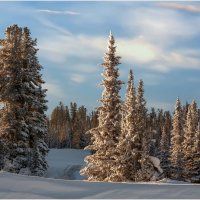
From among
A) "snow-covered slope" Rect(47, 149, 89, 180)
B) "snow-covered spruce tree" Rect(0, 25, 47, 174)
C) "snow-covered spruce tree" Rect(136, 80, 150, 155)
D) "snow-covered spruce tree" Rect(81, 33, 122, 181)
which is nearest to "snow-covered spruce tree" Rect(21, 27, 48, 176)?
"snow-covered spruce tree" Rect(0, 25, 47, 174)

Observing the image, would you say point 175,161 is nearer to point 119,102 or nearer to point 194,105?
point 194,105

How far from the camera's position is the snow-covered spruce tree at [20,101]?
31375 millimetres

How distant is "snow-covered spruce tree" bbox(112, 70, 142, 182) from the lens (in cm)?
3100

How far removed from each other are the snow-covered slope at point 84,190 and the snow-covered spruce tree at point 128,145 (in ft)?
63.1

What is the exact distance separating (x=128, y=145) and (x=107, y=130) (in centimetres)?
210

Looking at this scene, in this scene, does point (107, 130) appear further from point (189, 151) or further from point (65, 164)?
point (65, 164)

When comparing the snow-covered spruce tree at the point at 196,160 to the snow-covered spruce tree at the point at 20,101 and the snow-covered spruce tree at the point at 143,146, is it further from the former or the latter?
the snow-covered spruce tree at the point at 20,101

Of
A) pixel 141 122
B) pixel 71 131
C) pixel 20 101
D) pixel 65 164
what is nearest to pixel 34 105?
pixel 20 101

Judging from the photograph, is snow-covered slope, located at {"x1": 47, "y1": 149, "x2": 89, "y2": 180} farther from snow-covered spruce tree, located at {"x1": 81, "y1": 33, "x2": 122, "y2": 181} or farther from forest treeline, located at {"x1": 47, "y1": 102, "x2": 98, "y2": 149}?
snow-covered spruce tree, located at {"x1": 81, "y1": 33, "x2": 122, "y2": 181}

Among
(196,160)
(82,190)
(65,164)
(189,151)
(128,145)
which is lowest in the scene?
(82,190)

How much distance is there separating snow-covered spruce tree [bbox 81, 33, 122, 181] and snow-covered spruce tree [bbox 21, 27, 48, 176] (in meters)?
4.20

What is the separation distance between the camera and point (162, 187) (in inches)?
398

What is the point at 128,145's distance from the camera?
3244 cm

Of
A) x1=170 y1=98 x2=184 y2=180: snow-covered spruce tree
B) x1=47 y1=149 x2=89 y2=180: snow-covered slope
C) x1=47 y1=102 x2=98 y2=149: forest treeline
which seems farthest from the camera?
x1=47 y1=102 x2=98 y2=149: forest treeline
